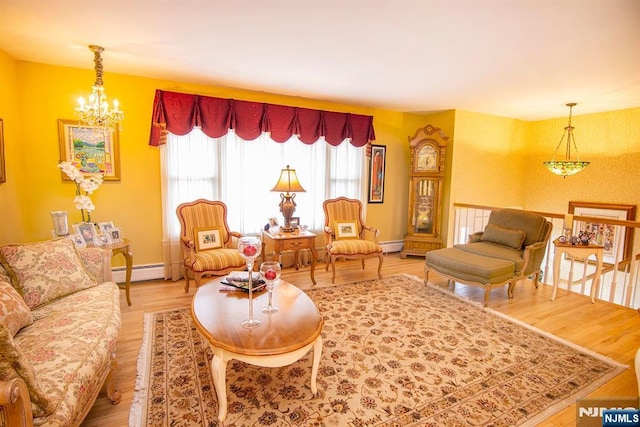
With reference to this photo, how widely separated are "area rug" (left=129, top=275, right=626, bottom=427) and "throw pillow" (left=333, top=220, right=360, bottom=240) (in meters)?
1.53

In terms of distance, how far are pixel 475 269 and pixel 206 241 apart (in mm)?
3079

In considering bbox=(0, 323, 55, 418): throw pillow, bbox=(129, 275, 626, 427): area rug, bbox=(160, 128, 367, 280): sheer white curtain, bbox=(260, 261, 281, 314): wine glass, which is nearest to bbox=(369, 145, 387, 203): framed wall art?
bbox=(160, 128, 367, 280): sheer white curtain

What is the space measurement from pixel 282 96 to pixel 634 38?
146 inches

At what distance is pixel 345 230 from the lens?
15.1ft

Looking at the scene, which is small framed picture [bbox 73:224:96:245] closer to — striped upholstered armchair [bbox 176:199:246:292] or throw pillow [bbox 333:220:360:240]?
striped upholstered armchair [bbox 176:199:246:292]

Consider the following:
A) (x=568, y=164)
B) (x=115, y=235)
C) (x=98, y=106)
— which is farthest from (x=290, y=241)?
(x=568, y=164)

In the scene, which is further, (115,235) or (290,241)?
(290,241)

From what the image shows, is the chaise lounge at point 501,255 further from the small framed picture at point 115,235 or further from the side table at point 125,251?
the small framed picture at point 115,235

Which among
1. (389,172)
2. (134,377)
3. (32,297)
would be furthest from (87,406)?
(389,172)

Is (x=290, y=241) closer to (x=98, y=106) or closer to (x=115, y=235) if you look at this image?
(x=115, y=235)

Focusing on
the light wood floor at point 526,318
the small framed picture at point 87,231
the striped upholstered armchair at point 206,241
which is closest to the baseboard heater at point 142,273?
the light wood floor at point 526,318

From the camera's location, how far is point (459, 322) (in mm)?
3070

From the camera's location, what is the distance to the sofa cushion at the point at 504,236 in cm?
380

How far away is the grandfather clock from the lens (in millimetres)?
5285
